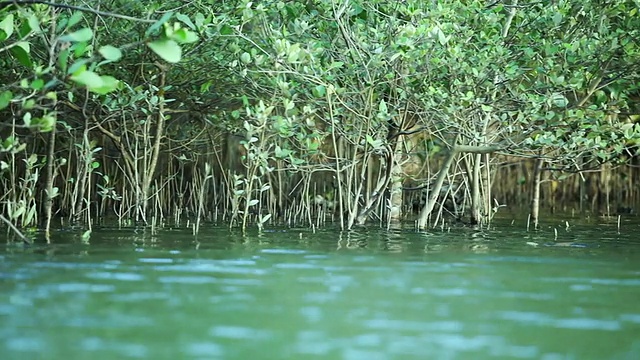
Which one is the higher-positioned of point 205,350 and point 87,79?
→ point 87,79

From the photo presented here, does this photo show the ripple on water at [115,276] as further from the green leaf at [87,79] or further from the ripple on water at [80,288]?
the green leaf at [87,79]

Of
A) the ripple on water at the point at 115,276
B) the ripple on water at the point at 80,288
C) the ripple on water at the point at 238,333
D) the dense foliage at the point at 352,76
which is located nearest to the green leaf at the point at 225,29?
the dense foliage at the point at 352,76

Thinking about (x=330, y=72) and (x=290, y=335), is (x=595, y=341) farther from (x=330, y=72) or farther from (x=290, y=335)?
(x=330, y=72)

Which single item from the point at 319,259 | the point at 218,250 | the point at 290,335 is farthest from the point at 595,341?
the point at 218,250

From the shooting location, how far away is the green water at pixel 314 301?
4027 millimetres

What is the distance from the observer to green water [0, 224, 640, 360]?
159 inches

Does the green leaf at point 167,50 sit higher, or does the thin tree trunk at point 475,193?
the green leaf at point 167,50

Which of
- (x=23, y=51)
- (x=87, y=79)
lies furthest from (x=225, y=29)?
(x=87, y=79)

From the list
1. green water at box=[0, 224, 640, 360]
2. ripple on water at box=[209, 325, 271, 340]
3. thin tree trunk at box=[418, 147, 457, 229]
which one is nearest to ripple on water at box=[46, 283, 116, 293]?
green water at box=[0, 224, 640, 360]

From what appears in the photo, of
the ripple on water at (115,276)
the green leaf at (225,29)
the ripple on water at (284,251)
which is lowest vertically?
the ripple on water at (115,276)

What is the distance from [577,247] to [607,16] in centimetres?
286

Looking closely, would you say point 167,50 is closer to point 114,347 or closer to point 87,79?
point 87,79

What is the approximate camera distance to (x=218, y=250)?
7441 mm

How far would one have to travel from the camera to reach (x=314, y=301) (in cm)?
509
